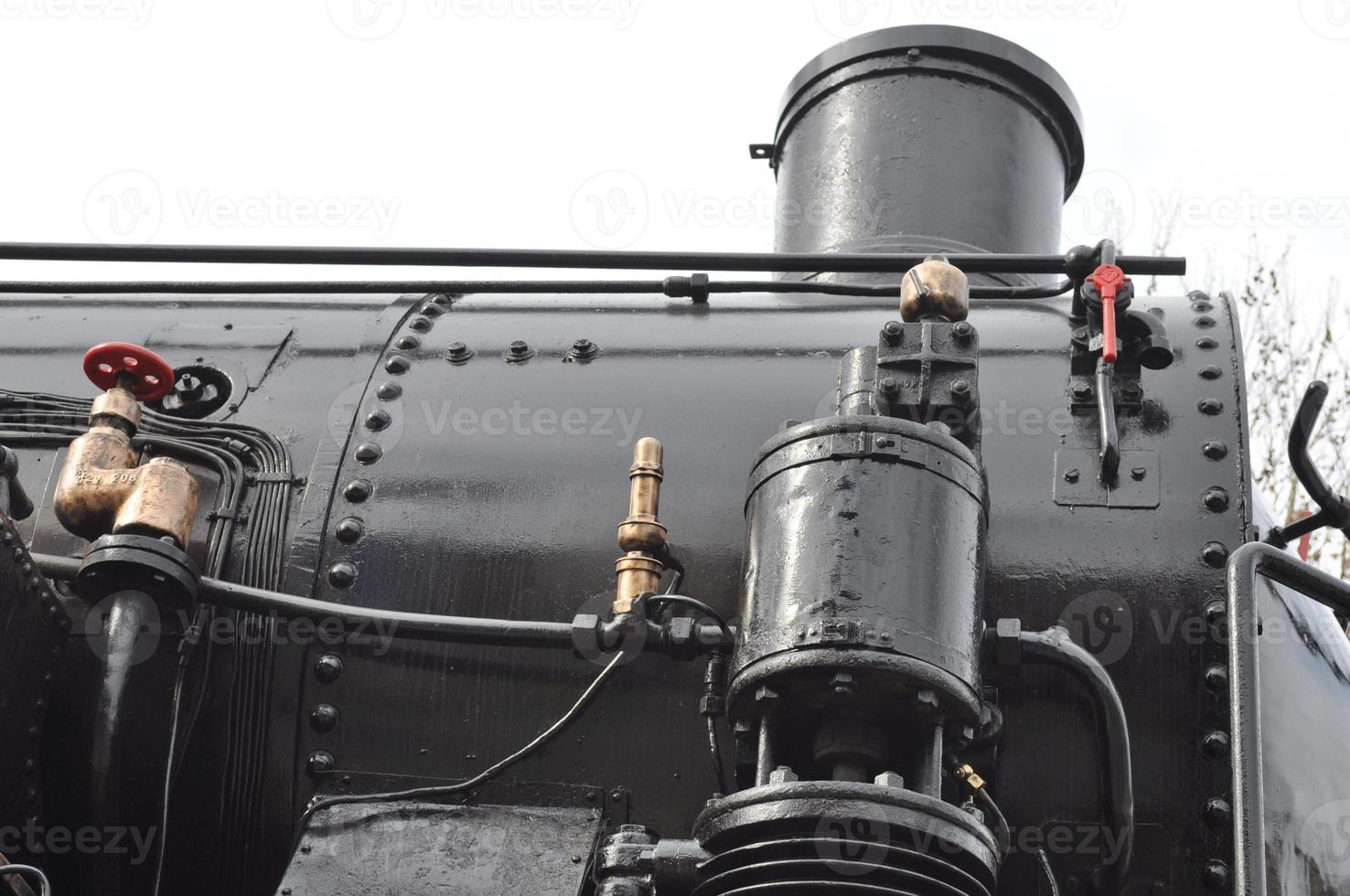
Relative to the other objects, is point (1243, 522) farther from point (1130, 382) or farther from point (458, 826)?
point (458, 826)

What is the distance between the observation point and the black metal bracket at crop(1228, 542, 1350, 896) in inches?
78.6

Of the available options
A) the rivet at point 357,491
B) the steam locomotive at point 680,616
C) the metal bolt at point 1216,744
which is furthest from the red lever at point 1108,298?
the rivet at point 357,491

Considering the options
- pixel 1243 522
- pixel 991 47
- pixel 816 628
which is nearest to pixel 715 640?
pixel 816 628

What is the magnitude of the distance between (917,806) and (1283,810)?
0.70 metres

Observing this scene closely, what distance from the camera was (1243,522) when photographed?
8.02 feet

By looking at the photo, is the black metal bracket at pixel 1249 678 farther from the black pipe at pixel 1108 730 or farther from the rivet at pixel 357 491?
the rivet at pixel 357 491

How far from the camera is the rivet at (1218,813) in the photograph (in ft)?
7.45

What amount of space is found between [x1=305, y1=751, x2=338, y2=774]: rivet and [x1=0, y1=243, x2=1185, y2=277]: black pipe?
1.22m

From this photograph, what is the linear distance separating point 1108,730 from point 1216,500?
432 mm

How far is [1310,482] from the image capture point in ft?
8.19

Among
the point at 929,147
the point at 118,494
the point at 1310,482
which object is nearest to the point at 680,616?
the point at 118,494

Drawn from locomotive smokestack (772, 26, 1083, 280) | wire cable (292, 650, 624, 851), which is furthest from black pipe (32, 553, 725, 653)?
locomotive smokestack (772, 26, 1083, 280)

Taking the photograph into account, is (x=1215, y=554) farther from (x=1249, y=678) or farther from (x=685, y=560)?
(x=685, y=560)

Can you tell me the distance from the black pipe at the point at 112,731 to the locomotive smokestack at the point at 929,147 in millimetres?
1736
